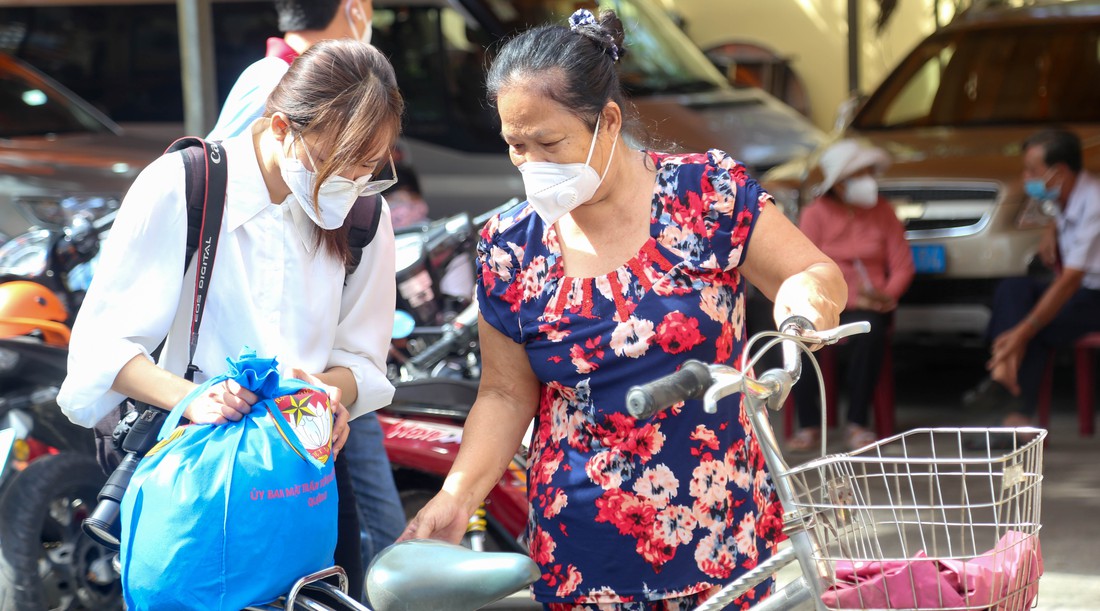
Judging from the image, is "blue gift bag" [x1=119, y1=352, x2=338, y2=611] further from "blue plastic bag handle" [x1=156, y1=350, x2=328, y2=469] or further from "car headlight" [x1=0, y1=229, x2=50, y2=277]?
"car headlight" [x1=0, y1=229, x2=50, y2=277]

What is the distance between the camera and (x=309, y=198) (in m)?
2.47

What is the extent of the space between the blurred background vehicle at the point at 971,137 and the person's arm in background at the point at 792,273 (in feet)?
17.4

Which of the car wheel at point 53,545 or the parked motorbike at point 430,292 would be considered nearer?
the car wheel at point 53,545

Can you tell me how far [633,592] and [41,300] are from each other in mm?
2558

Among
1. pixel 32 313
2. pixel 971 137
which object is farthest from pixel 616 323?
pixel 971 137

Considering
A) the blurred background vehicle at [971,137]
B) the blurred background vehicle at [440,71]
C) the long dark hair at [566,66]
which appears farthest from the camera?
the blurred background vehicle at [440,71]

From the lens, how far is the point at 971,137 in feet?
26.3

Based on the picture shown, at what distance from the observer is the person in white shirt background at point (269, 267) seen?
7.66 ft

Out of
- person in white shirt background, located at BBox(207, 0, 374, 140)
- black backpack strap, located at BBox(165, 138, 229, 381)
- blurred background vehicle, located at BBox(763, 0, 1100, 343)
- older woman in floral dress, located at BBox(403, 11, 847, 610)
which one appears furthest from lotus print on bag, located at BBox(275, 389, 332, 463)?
blurred background vehicle, located at BBox(763, 0, 1100, 343)

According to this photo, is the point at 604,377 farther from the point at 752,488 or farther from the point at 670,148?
the point at 670,148

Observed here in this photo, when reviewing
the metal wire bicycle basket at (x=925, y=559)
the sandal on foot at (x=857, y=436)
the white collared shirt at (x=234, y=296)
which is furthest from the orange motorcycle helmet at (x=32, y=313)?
the sandal on foot at (x=857, y=436)

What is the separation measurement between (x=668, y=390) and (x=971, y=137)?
6758 mm

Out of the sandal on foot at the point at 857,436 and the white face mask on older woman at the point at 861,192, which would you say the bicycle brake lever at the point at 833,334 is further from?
the white face mask on older woman at the point at 861,192

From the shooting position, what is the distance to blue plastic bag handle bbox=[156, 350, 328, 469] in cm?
219
